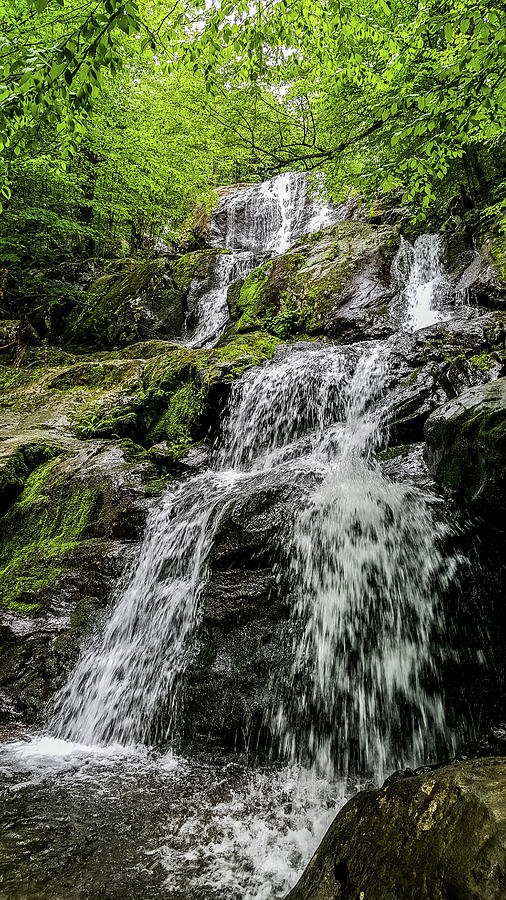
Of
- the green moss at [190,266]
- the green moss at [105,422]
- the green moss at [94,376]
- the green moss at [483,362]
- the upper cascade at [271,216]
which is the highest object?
the upper cascade at [271,216]

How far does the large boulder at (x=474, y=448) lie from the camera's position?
3.60 metres

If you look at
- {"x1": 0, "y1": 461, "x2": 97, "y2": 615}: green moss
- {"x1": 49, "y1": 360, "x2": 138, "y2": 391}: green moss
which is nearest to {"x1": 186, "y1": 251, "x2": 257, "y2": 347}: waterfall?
{"x1": 49, "y1": 360, "x2": 138, "y2": 391}: green moss

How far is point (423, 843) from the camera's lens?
5.19 feet

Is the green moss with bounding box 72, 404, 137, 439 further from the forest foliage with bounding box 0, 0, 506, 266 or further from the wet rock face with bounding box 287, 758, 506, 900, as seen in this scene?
the wet rock face with bounding box 287, 758, 506, 900

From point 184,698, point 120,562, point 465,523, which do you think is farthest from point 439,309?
point 184,698

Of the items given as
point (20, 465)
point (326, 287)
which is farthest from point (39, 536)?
point (326, 287)

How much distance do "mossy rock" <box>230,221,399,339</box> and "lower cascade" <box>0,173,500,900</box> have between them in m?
4.33

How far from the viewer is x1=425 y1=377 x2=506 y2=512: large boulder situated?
3600mm

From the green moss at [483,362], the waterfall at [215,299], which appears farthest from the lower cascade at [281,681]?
the waterfall at [215,299]

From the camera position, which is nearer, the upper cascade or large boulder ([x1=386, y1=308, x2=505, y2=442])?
large boulder ([x1=386, y1=308, x2=505, y2=442])

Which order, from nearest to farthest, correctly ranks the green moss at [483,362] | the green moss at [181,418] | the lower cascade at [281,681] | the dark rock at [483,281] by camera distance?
the lower cascade at [281,681] < the green moss at [483,362] < the green moss at [181,418] < the dark rock at [483,281]

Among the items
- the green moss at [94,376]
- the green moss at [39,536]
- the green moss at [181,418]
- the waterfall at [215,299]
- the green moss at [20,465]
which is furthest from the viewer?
the waterfall at [215,299]

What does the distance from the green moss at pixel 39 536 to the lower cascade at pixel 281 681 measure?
99cm

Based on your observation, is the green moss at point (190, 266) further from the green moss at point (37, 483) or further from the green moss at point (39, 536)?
the green moss at point (39, 536)
